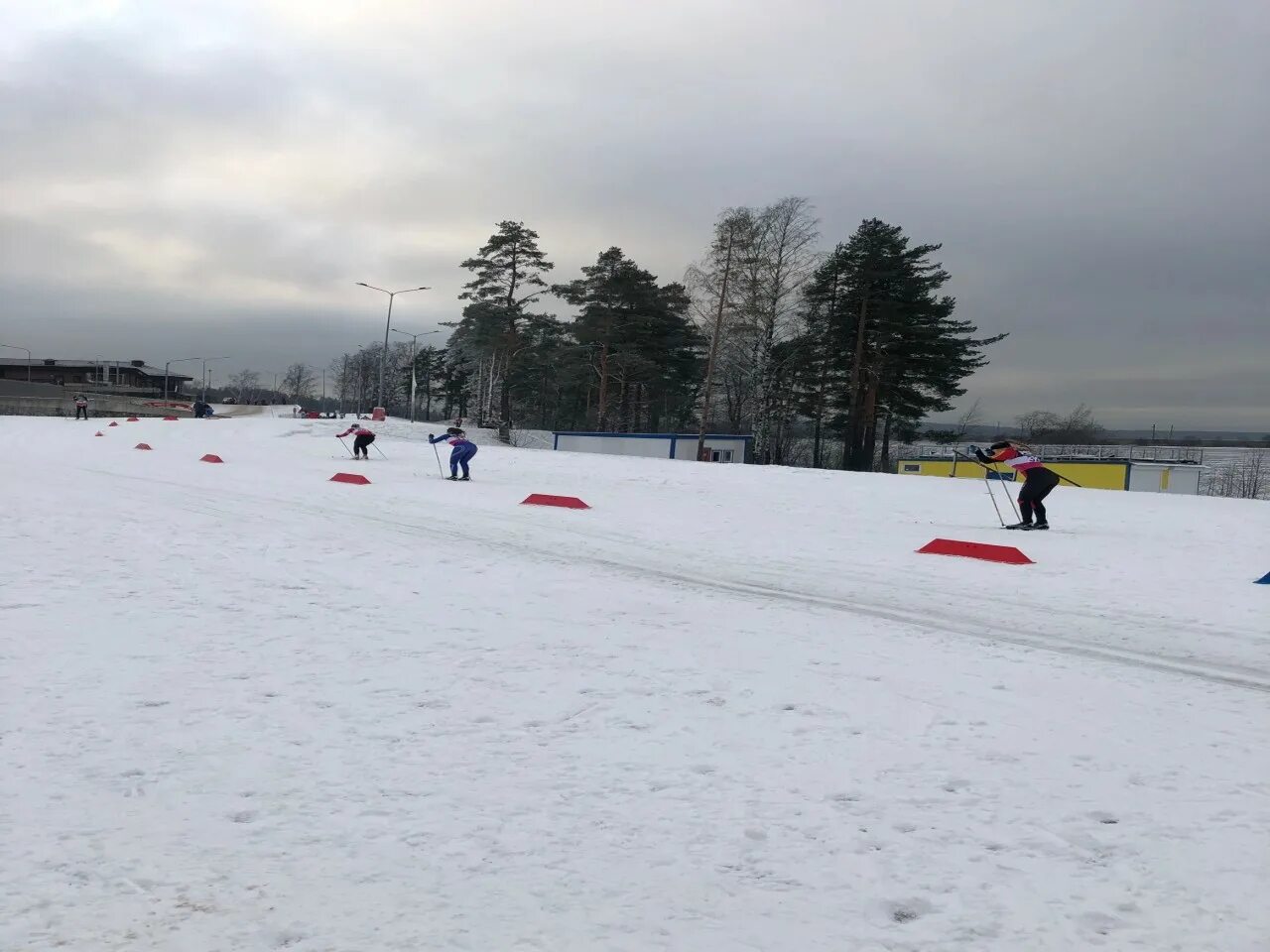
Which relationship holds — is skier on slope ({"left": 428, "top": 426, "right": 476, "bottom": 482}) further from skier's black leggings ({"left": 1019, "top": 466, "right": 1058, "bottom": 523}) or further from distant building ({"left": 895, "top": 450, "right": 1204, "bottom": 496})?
distant building ({"left": 895, "top": 450, "right": 1204, "bottom": 496})

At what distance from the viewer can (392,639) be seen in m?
5.58

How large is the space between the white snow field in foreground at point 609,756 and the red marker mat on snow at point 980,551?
4.44 ft

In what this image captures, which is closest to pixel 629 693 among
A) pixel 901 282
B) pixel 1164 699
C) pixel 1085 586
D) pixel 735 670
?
pixel 735 670

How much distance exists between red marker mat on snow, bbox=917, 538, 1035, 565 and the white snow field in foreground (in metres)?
1.35

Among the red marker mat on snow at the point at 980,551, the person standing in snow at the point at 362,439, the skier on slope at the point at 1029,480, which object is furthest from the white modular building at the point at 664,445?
the red marker mat on snow at the point at 980,551

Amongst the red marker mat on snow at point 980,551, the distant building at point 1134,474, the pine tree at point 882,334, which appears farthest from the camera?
the pine tree at point 882,334

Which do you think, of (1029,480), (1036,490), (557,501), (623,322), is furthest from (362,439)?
(623,322)

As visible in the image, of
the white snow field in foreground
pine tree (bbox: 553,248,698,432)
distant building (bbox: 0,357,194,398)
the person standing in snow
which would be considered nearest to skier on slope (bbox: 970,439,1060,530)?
the white snow field in foreground

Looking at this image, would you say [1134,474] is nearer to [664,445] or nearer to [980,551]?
[664,445]

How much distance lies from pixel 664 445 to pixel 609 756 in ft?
131

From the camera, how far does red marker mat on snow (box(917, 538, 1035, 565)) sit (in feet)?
34.2

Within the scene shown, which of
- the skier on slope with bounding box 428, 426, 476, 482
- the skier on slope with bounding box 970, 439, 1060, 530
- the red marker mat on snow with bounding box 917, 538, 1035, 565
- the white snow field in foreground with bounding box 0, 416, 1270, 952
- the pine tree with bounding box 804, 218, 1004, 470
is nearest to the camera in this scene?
the white snow field in foreground with bounding box 0, 416, 1270, 952

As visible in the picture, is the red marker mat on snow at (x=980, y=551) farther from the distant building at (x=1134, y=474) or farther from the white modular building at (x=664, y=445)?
the white modular building at (x=664, y=445)

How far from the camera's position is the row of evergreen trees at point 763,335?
134 ft
